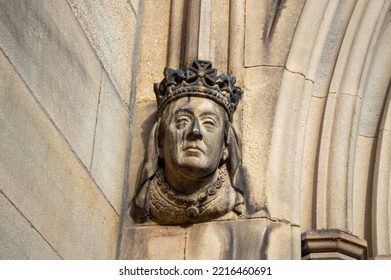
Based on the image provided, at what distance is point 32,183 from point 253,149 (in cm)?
121

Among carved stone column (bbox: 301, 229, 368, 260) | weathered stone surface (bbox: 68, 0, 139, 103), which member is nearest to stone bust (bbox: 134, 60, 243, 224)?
weathered stone surface (bbox: 68, 0, 139, 103)

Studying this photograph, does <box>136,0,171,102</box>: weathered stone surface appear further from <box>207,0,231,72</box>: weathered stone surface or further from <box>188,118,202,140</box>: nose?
<box>188,118,202,140</box>: nose

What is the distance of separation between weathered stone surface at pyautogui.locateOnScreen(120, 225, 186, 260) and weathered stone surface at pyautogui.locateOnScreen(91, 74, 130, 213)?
14 centimetres

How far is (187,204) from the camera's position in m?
3.77

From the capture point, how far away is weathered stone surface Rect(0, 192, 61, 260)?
2.78 metres

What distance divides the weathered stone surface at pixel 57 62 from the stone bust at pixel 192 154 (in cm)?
35

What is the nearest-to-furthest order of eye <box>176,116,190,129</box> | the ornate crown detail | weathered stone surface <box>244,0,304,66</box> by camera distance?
eye <box>176,116,190,129</box>
the ornate crown detail
weathered stone surface <box>244,0,304,66</box>

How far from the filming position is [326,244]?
3.81 meters

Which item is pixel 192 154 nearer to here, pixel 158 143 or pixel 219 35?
pixel 158 143

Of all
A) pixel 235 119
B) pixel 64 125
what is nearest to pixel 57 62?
pixel 64 125

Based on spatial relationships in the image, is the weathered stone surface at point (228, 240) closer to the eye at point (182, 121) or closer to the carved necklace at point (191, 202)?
the carved necklace at point (191, 202)

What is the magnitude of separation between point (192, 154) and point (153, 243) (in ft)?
1.38

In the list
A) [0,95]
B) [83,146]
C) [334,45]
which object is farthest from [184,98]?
[0,95]

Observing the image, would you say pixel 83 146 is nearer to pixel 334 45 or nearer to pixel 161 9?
pixel 161 9
